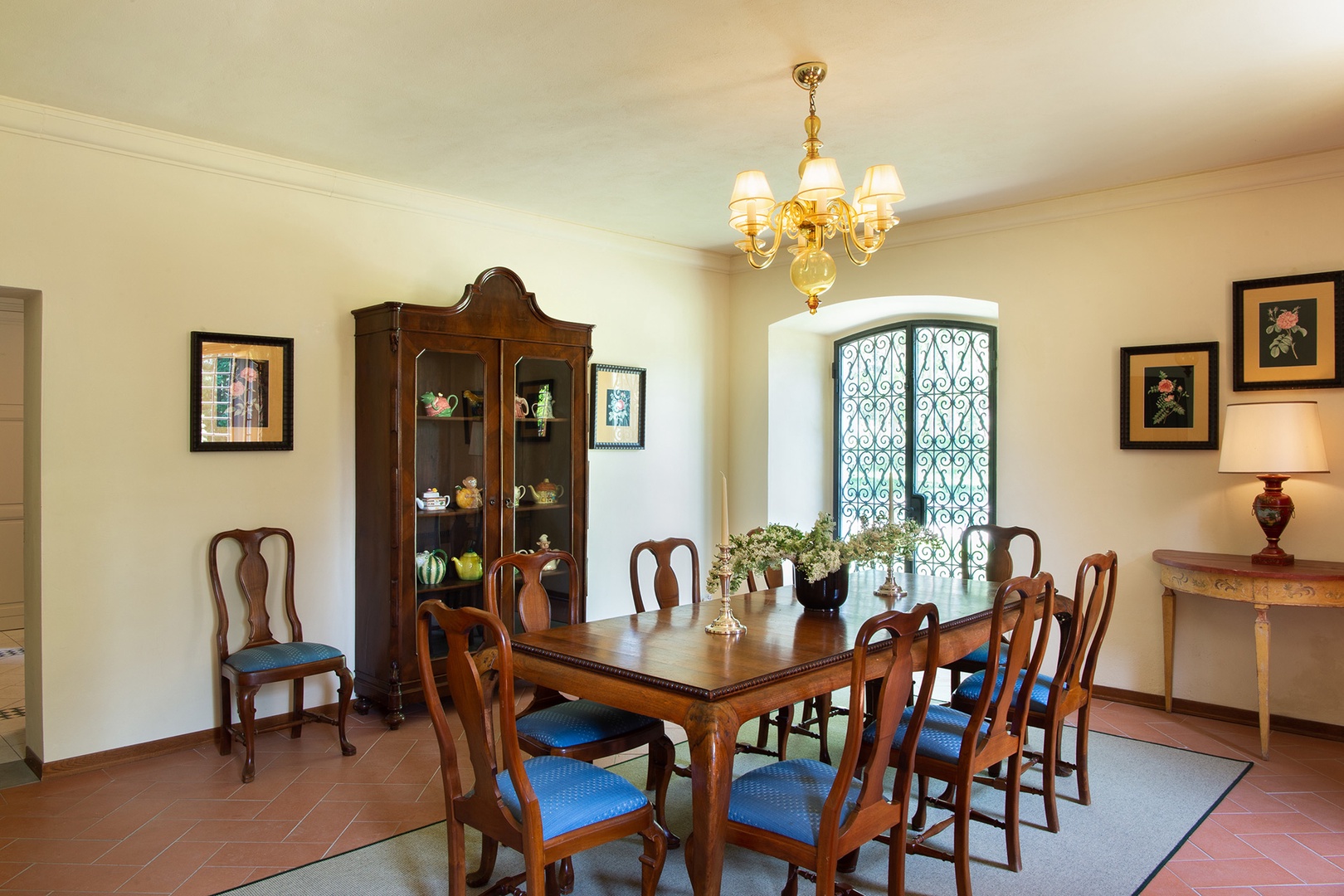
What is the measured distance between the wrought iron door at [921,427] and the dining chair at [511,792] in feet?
12.2

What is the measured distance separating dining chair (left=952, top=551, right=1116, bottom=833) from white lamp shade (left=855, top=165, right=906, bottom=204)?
1.42 meters

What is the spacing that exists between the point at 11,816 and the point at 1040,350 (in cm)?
523

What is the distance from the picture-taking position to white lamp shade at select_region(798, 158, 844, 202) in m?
2.96

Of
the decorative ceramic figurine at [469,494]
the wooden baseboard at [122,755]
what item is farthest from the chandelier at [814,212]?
the wooden baseboard at [122,755]

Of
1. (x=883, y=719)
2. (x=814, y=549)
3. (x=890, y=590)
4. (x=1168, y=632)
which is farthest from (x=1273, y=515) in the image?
(x=883, y=719)

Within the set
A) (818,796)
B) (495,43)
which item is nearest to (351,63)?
(495,43)

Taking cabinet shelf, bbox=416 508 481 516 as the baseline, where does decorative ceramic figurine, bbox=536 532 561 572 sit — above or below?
below

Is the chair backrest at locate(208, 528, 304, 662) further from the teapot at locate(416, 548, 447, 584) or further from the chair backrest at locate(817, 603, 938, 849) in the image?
the chair backrest at locate(817, 603, 938, 849)

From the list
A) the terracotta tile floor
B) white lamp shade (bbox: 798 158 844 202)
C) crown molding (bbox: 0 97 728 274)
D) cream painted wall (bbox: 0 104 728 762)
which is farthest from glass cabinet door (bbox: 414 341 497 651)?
white lamp shade (bbox: 798 158 844 202)

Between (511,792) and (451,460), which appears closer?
(511,792)

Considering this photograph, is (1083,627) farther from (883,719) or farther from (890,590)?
(883,719)

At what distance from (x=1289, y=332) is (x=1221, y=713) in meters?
1.90

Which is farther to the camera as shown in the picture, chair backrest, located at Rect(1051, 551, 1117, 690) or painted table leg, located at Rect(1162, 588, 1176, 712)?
painted table leg, located at Rect(1162, 588, 1176, 712)

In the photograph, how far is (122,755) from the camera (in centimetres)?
388
